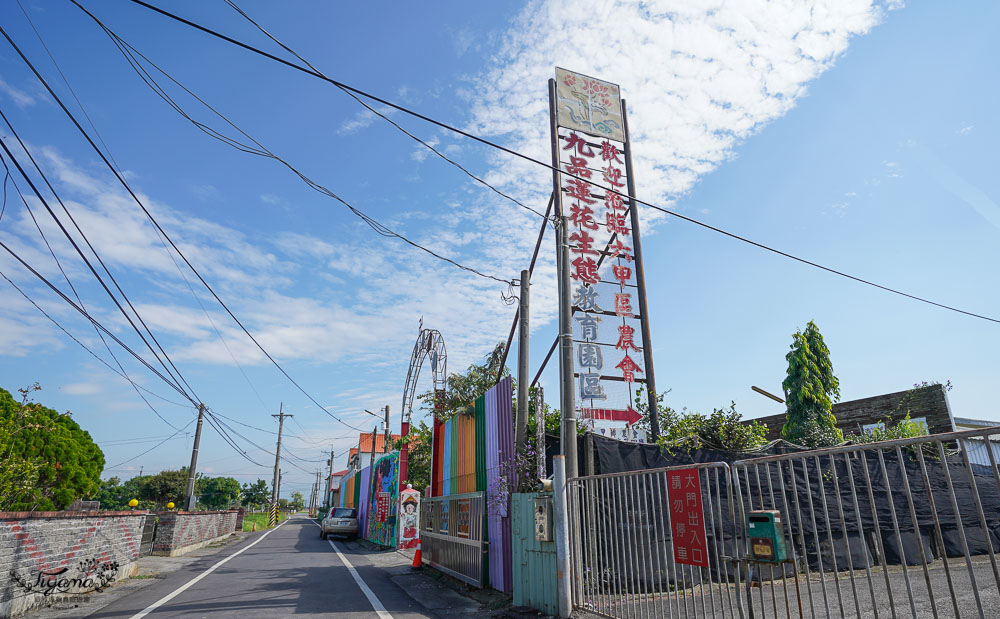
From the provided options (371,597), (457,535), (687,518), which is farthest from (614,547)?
(457,535)

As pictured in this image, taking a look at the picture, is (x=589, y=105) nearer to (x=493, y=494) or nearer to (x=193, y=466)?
(x=493, y=494)

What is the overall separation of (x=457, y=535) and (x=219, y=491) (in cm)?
9072

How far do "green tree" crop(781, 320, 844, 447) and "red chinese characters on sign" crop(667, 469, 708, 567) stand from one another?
12.1 metres

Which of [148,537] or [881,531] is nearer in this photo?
[881,531]

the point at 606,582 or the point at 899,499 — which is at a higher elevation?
the point at 899,499

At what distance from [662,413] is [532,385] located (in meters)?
2.93

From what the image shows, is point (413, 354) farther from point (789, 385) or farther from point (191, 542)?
point (789, 385)

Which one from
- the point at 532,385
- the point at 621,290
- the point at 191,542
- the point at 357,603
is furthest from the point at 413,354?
the point at 357,603

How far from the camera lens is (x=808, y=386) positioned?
55.8 ft

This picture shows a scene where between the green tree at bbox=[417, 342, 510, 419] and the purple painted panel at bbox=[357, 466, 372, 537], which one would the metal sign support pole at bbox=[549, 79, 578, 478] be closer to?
the green tree at bbox=[417, 342, 510, 419]

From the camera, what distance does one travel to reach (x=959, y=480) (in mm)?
10734

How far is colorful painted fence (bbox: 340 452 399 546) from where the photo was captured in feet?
71.3

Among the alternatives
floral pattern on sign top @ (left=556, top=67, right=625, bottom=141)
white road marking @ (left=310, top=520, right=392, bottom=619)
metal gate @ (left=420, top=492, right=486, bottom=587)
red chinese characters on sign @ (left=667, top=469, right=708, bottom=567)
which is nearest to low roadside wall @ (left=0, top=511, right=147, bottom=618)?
white road marking @ (left=310, top=520, right=392, bottom=619)

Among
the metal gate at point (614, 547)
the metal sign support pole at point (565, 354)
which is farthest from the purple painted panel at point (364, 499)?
the metal gate at point (614, 547)
